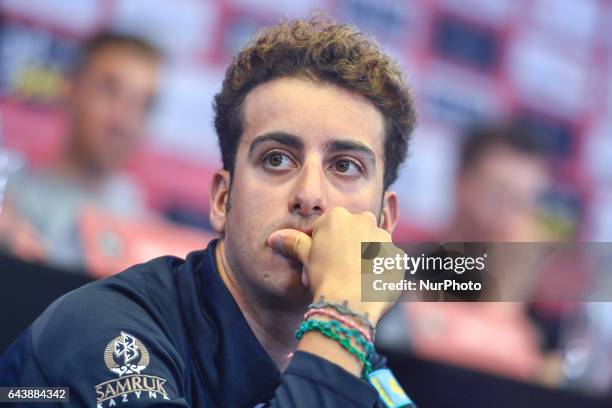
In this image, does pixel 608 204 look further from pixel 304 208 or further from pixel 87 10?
pixel 304 208

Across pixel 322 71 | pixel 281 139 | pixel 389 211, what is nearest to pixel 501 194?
pixel 389 211

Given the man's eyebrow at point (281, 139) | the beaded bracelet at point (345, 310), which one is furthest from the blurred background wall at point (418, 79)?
the beaded bracelet at point (345, 310)

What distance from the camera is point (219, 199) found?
7.16ft

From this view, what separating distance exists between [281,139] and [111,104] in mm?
1612

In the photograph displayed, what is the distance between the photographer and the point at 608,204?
4.44m

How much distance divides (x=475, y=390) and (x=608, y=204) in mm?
1251

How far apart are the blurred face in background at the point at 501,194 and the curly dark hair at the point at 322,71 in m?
1.95

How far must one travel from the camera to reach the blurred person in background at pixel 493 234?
12.8 feet

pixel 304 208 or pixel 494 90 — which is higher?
pixel 494 90

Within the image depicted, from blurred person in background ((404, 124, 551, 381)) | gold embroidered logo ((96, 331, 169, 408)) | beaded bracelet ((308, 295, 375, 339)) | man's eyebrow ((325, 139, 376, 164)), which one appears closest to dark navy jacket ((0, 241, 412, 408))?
gold embroidered logo ((96, 331, 169, 408))

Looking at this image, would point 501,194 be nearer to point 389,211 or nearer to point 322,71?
point 389,211

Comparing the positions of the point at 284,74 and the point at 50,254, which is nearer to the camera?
the point at 284,74

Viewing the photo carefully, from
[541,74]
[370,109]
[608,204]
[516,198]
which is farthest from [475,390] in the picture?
[370,109]

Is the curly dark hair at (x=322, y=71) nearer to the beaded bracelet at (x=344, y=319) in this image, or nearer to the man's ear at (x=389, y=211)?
the man's ear at (x=389, y=211)
